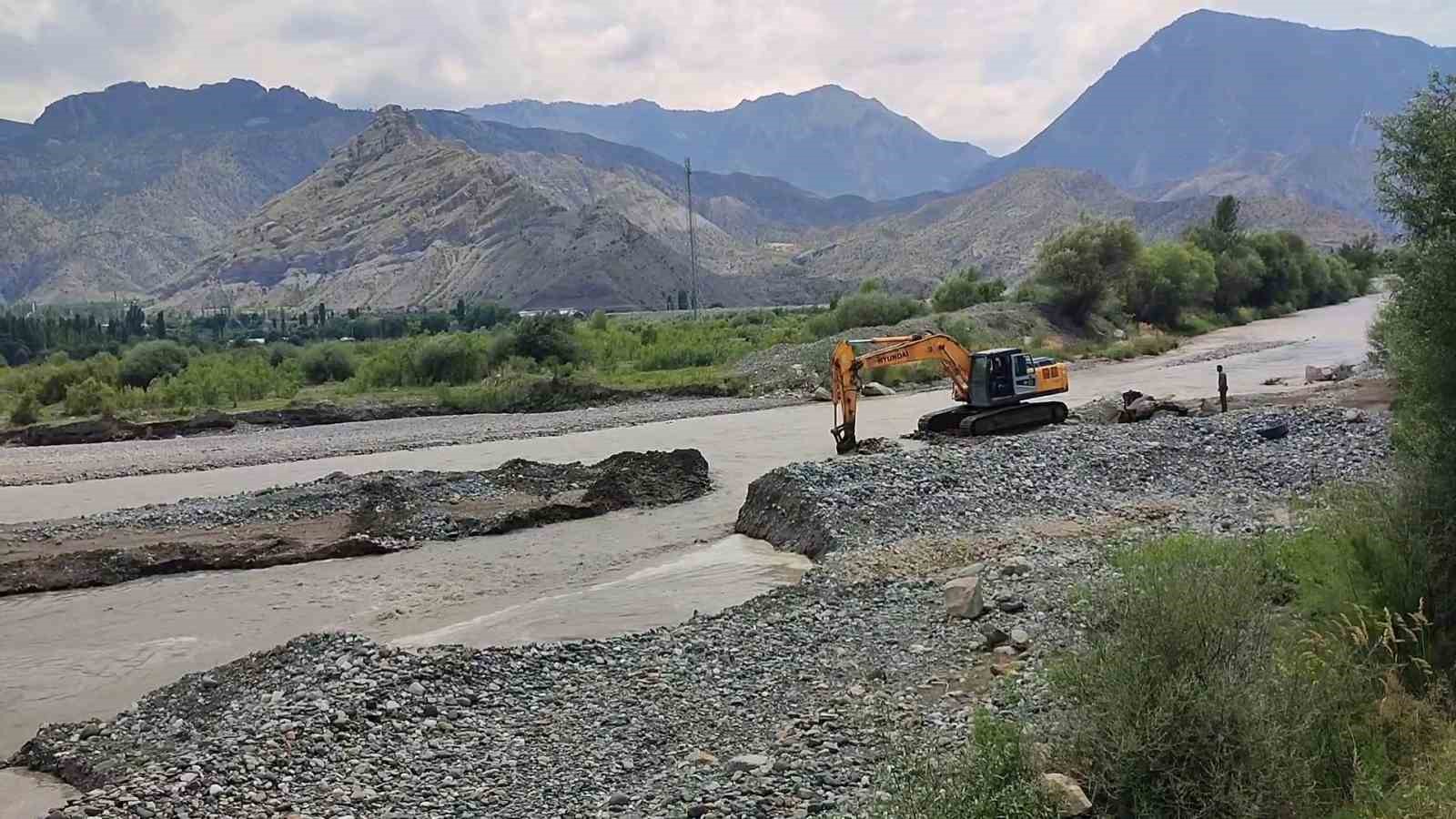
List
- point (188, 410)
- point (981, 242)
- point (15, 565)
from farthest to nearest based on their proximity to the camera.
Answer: point (981, 242) → point (188, 410) → point (15, 565)

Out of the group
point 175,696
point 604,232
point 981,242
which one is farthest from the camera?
point 981,242

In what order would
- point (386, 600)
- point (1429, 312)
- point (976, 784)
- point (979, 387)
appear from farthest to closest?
point (979, 387), point (386, 600), point (1429, 312), point (976, 784)

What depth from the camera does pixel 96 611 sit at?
16.3 metres

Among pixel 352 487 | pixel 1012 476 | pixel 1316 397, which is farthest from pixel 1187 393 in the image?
pixel 352 487

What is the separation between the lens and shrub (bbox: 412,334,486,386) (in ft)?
152

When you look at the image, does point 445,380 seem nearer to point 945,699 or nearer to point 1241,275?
point 945,699

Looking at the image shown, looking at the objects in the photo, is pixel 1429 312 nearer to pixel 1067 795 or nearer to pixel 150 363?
A: pixel 1067 795

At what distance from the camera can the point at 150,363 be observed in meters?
48.8

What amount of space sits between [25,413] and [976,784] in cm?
4182

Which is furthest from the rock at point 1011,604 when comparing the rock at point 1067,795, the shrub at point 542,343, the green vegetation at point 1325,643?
the shrub at point 542,343

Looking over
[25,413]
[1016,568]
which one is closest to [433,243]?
[25,413]

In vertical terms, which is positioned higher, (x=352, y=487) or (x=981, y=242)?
(x=981, y=242)

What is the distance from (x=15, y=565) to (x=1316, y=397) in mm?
26847

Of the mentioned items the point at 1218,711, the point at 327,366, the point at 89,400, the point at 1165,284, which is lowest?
the point at 1218,711
